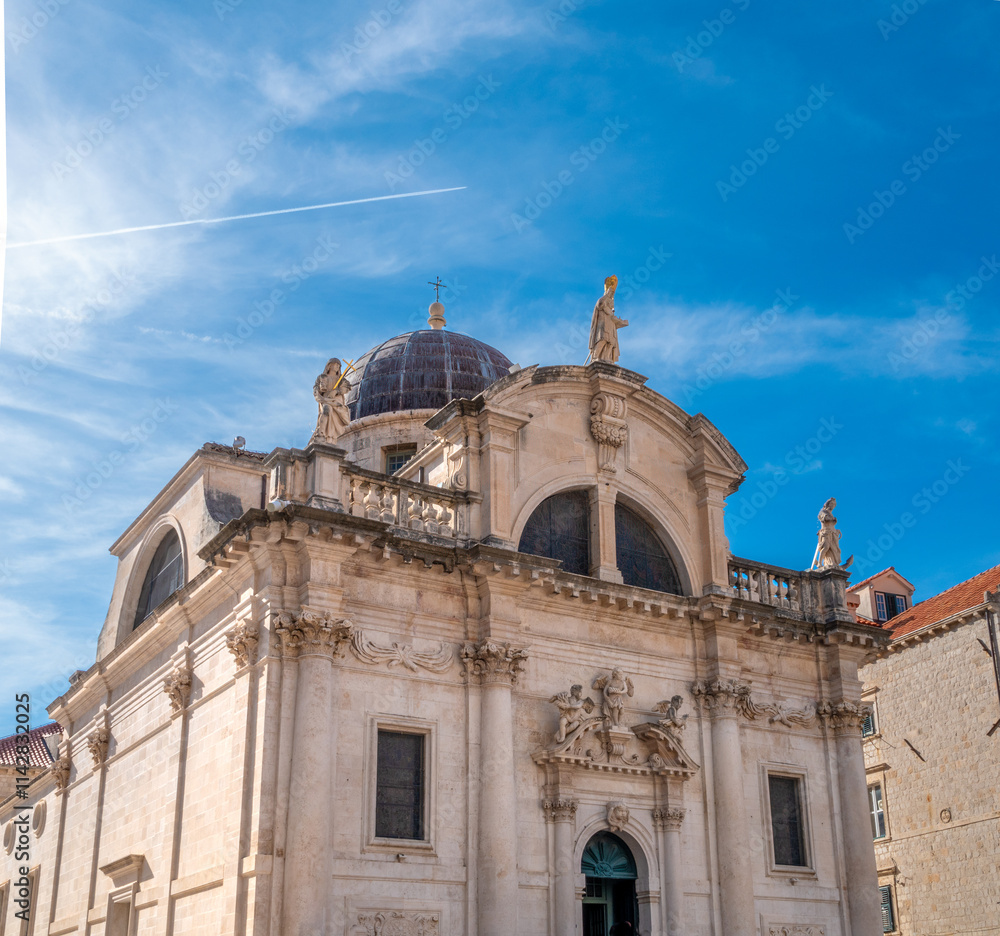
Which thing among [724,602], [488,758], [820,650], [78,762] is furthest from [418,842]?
[78,762]

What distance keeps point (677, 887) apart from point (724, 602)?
480 centimetres

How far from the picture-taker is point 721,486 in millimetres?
22109

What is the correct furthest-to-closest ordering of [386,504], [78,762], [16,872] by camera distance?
[16,872] → [78,762] → [386,504]

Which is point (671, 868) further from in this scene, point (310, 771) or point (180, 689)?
point (180, 689)

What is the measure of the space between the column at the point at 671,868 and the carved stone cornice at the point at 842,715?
13.1 feet

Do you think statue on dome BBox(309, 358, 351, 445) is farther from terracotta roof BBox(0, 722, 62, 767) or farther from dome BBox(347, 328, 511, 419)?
terracotta roof BBox(0, 722, 62, 767)

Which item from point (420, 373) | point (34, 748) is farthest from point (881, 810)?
point (34, 748)

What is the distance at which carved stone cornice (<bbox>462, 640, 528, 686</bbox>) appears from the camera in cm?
1794

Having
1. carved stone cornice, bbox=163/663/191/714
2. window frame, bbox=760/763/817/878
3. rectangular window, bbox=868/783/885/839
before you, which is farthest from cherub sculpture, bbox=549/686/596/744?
rectangular window, bbox=868/783/885/839

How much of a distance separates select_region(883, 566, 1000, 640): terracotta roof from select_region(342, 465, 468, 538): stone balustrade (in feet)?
48.8

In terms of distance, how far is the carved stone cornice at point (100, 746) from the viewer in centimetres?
2244

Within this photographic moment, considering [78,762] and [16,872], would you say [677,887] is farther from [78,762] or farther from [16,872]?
[16,872]

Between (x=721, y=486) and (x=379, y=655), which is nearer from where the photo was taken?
(x=379, y=655)

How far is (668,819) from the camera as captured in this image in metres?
19.0
